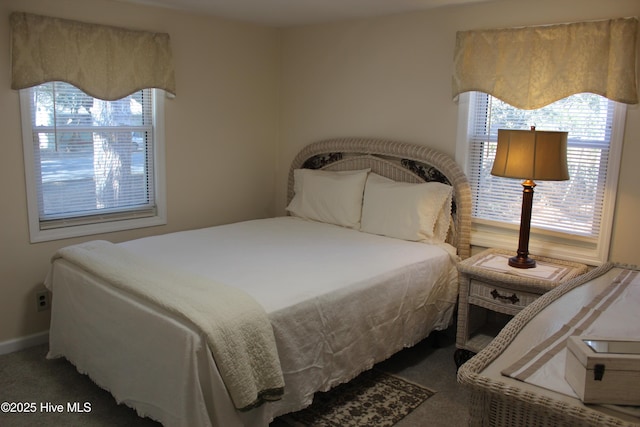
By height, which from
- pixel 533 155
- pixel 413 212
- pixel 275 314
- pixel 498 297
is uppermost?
pixel 533 155

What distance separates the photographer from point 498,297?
9.62 feet

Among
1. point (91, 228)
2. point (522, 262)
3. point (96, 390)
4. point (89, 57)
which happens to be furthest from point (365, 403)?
point (89, 57)

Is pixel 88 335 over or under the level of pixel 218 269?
under

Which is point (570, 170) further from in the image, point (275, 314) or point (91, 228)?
point (91, 228)

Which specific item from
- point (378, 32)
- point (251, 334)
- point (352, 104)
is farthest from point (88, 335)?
point (378, 32)

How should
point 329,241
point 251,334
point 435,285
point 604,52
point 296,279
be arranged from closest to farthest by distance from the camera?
point 251,334 < point 296,279 < point 604,52 < point 435,285 < point 329,241

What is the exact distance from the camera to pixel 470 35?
335cm

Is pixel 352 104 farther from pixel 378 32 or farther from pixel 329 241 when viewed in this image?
pixel 329 241

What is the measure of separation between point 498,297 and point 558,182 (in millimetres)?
832

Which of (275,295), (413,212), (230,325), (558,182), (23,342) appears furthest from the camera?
(413,212)

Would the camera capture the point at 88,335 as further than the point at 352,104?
No

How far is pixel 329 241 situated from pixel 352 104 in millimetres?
1253

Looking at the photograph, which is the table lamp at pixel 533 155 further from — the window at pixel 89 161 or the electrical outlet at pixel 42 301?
the electrical outlet at pixel 42 301

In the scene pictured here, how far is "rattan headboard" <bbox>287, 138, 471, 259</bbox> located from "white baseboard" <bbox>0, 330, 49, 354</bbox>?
2.07m
